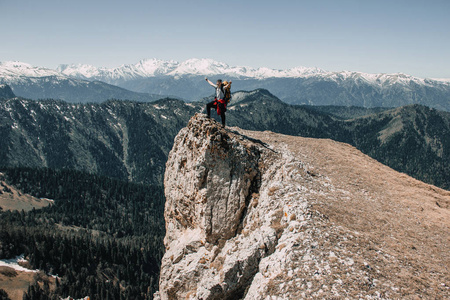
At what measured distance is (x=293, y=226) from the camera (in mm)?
17094

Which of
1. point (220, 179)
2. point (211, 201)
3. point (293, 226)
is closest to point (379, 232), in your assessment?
point (293, 226)

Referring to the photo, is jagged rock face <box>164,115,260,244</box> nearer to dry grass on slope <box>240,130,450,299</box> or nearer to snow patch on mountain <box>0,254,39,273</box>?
dry grass on slope <box>240,130,450,299</box>

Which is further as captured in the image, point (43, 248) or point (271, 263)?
point (43, 248)

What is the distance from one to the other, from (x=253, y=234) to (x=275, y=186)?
4.23 metres

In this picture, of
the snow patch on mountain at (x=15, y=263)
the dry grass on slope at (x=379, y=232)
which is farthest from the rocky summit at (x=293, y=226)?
the snow patch on mountain at (x=15, y=263)

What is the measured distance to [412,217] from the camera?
19.9 metres

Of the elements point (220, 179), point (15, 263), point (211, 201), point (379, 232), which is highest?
point (220, 179)

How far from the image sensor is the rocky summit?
1409 cm

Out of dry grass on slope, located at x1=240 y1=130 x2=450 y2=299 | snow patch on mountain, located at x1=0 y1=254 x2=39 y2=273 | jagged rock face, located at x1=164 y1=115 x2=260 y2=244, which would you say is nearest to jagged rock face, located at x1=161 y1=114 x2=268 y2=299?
jagged rock face, located at x1=164 y1=115 x2=260 y2=244

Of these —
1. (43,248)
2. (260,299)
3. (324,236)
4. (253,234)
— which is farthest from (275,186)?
(43,248)

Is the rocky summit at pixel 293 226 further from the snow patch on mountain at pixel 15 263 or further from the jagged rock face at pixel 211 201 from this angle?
the snow patch on mountain at pixel 15 263

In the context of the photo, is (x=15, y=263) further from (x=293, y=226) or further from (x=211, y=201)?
(x=293, y=226)

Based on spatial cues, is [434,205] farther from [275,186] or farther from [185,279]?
[185,279]

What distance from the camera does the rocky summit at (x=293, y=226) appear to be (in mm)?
14086
